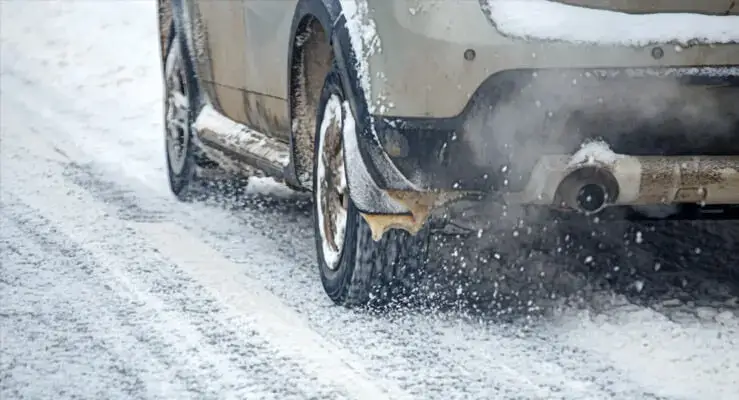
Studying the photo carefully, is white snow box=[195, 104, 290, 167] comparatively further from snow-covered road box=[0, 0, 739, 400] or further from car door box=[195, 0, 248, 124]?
snow-covered road box=[0, 0, 739, 400]

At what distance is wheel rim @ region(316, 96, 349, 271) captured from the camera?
4.25 metres

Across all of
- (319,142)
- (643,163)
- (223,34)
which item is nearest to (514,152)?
(643,163)

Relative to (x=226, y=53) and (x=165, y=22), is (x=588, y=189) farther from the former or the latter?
(x=165, y=22)

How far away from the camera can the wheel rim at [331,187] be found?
4.25m

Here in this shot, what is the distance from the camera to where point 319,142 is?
4383 millimetres

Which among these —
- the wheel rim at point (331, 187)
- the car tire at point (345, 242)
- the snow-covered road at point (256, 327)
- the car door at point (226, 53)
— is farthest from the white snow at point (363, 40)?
the car door at point (226, 53)

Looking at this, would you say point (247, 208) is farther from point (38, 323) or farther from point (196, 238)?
point (38, 323)

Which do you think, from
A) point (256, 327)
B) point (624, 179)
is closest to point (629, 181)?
point (624, 179)

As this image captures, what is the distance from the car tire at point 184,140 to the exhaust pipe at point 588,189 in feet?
10.1

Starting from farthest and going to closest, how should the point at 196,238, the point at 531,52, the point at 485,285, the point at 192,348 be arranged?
the point at 196,238
the point at 485,285
the point at 192,348
the point at 531,52

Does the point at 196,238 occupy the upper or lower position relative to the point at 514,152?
lower

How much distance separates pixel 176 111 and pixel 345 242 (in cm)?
278

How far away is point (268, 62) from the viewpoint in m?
4.99

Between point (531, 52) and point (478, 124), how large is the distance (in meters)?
0.27
